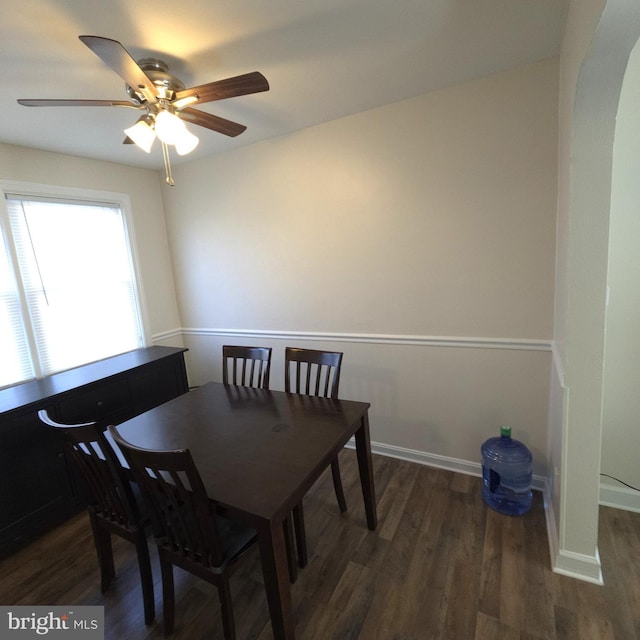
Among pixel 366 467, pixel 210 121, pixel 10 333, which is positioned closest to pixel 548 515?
pixel 366 467

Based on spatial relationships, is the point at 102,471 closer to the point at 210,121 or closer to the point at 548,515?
the point at 210,121

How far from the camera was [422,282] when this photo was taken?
230cm

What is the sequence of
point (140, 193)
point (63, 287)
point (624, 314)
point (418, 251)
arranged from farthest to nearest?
point (140, 193) → point (63, 287) → point (418, 251) → point (624, 314)

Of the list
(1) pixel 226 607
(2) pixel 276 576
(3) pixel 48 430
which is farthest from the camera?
(3) pixel 48 430

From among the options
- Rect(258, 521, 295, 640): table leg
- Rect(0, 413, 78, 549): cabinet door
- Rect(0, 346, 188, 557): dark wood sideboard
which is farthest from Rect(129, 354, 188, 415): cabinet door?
Rect(258, 521, 295, 640): table leg

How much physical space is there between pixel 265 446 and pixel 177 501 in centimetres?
41

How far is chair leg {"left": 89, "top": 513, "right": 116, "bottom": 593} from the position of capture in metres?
1.64

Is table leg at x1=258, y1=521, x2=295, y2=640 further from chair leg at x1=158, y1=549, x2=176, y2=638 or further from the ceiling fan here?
the ceiling fan

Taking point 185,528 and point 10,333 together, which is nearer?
point 185,528

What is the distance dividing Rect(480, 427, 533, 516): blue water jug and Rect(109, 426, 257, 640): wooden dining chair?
1.48 meters

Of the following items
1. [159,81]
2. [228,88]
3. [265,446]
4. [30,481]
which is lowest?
[30,481]

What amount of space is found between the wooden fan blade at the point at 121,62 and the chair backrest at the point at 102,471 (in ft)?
4.19

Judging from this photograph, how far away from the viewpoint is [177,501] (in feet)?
4.08

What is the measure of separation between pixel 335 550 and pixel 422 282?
5.49 ft
